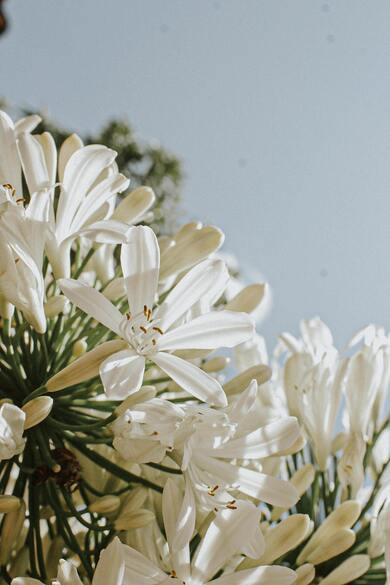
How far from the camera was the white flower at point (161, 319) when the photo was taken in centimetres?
57

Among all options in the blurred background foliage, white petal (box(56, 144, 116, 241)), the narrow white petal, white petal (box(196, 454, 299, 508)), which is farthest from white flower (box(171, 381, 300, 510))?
the blurred background foliage

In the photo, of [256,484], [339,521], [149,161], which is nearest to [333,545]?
[339,521]

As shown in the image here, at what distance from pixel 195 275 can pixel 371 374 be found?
239 millimetres

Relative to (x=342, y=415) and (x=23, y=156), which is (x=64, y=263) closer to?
(x=23, y=156)

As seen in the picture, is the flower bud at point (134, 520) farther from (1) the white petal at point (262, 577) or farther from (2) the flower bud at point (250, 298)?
(2) the flower bud at point (250, 298)

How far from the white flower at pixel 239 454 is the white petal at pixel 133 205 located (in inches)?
8.6

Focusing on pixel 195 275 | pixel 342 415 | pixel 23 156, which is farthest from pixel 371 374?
pixel 23 156

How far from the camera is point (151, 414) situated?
0.57m

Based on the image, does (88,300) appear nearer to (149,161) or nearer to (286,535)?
(286,535)

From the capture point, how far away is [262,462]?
0.71 m

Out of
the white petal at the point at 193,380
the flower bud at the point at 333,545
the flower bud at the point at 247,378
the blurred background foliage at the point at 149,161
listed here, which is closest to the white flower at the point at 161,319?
the white petal at the point at 193,380

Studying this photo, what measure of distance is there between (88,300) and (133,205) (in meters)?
0.19

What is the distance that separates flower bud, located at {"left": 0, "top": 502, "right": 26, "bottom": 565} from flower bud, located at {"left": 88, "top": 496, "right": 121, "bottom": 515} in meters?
0.06

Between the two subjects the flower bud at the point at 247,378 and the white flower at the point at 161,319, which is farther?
the flower bud at the point at 247,378
